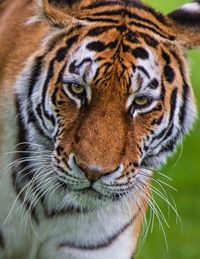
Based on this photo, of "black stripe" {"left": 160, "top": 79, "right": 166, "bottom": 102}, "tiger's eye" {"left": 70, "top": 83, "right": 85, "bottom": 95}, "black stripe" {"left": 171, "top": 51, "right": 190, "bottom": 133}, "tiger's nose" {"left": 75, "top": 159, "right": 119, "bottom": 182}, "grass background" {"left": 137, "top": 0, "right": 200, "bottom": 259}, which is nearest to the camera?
"tiger's nose" {"left": 75, "top": 159, "right": 119, "bottom": 182}

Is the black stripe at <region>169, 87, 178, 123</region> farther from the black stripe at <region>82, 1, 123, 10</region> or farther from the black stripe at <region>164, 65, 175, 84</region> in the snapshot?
the black stripe at <region>82, 1, 123, 10</region>

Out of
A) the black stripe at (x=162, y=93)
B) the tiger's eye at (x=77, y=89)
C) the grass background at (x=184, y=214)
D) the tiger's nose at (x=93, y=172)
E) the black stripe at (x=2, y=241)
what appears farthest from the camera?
the grass background at (x=184, y=214)

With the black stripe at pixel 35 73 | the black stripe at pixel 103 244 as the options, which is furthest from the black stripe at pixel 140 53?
the black stripe at pixel 103 244

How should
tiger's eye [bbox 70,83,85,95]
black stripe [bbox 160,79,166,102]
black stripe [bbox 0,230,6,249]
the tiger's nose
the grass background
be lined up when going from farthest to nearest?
the grass background → black stripe [bbox 0,230,6,249] → black stripe [bbox 160,79,166,102] → tiger's eye [bbox 70,83,85,95] → the tiger's nose

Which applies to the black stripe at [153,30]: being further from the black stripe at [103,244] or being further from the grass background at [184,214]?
the grass background at [184,214]

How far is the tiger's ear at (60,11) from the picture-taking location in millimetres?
4551

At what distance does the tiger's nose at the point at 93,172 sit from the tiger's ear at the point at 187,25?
0.56m

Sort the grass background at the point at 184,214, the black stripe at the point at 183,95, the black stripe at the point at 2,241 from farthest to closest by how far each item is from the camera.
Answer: the grass background at the point at 184,214, the black stripe at the point at 2,241, the black stripe at the point at 183,95

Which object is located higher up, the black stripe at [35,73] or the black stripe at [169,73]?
the black stripe at [35,73]

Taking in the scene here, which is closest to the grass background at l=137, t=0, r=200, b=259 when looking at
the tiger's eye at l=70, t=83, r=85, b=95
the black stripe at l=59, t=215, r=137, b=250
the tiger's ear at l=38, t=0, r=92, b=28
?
the black stripe at l=59, t=215, r=137, b=250

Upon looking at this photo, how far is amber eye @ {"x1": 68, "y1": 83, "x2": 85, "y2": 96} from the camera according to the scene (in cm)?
445

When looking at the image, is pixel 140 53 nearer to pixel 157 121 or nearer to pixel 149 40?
pixel 149 40

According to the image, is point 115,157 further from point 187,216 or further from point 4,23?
point 187,216

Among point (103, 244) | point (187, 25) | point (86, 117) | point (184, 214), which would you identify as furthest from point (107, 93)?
point (184, 214)
